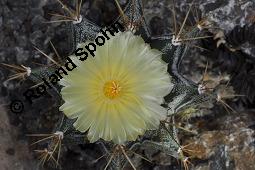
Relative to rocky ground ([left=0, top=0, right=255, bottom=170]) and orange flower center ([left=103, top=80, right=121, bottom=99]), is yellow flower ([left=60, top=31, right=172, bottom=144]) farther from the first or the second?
rocky ground ([left=0, top=0, right=255, bottom=170])

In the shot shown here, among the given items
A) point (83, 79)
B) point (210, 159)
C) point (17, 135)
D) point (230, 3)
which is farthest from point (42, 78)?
point (230, 3)

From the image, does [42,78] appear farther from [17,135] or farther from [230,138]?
[230,138]

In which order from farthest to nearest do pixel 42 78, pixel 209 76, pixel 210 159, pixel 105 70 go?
pixel 209 76 < pixel 210 159 < pixel 42 78 < pixel 105 70

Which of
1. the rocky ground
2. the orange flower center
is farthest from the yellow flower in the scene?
the rocky ground

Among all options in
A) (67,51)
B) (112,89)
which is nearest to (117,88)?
(112,89)

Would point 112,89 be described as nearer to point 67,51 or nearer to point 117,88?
point 117,88
